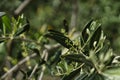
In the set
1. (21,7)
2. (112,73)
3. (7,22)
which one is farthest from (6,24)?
(21,7)

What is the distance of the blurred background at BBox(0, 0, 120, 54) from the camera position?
A: 2953mm

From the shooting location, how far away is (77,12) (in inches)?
103

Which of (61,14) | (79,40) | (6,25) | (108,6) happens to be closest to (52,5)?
(61,14)

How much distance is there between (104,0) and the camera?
302cm

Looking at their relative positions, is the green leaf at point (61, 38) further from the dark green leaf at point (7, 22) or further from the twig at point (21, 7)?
the twig at point (21, 7)

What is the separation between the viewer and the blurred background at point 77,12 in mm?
2953

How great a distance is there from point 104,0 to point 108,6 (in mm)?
173

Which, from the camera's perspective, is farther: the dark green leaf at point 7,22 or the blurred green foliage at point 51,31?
the dark green leaf at point 7,22

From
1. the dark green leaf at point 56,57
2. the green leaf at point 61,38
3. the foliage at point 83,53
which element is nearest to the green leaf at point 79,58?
the foliage at point 83,53

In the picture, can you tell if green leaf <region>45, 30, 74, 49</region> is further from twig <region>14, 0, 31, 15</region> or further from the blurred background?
the blurred background

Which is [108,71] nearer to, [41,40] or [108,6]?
[41,40]

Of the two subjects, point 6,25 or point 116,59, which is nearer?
point 116,59

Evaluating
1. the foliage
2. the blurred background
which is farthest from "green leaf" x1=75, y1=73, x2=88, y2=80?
the blurred background

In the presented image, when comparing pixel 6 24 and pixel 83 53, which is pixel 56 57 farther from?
pixel 83 53
